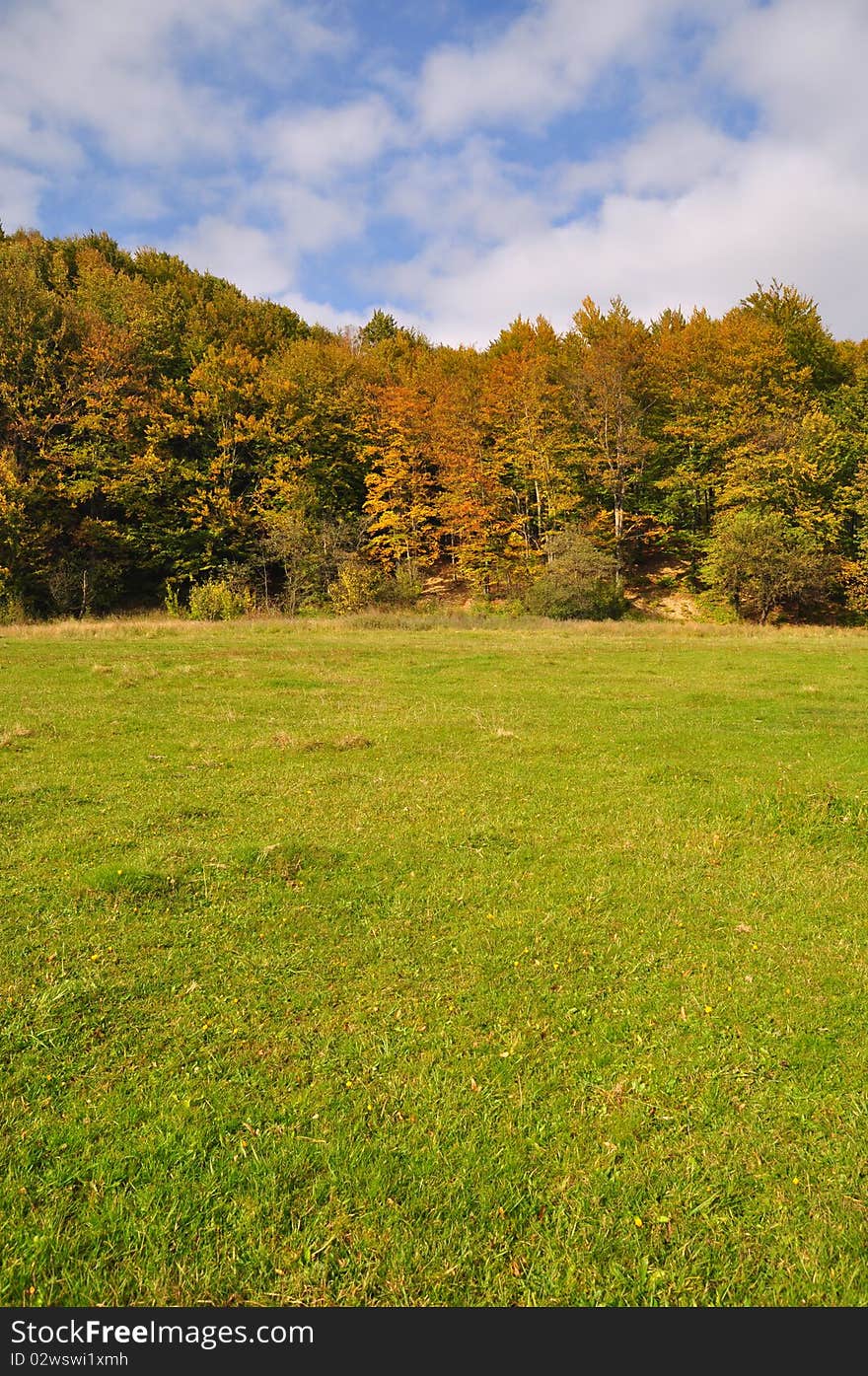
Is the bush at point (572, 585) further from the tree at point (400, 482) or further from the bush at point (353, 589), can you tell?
the tree at point (400, 482)

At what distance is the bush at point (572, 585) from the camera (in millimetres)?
49344

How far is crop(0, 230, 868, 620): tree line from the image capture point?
48531 mm

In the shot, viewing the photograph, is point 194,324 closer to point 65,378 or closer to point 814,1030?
point 65,378

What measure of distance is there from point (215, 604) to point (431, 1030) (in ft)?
149

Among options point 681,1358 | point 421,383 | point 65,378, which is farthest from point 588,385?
point 681,1358

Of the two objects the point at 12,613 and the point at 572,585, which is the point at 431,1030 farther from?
the point at 572,585

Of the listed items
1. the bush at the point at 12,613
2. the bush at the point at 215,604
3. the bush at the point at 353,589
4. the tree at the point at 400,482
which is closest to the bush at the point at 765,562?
the tree at the point at 400,482

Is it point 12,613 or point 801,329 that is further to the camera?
point 801,329

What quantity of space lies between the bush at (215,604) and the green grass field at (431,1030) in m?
35.5

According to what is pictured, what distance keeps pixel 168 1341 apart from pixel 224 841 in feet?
18.9

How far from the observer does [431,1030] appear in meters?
5.06

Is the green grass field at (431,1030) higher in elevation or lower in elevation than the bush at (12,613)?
lower

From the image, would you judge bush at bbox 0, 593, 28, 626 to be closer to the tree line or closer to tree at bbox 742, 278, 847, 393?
the tree line

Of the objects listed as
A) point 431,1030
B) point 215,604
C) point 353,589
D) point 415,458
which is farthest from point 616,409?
point 431,1030
